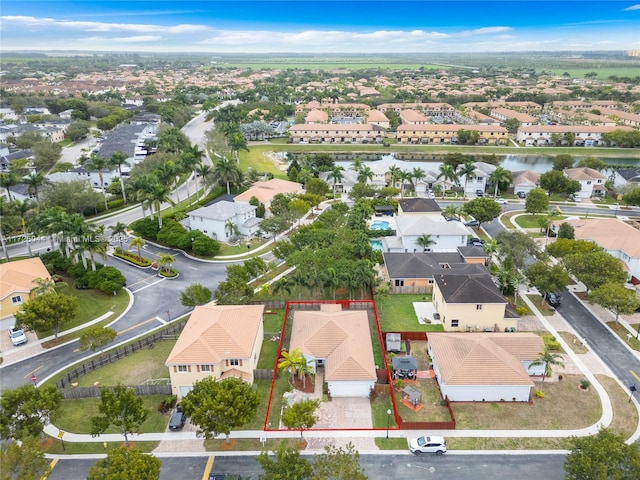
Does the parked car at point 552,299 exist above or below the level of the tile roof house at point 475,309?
below

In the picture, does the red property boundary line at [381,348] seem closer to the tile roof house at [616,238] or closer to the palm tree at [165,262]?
the palm tree at [165,262]

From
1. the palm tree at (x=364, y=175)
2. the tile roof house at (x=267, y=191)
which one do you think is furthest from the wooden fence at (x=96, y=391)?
the palm tree at (x=364, y=175)

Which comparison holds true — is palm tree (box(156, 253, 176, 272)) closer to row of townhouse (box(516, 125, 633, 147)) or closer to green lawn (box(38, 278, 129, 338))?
green lawn (box(38, 278, 129, 338))

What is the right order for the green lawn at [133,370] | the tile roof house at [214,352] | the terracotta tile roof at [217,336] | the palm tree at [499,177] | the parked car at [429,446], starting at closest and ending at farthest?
the parked car at [429,446], the tile roof house at [214,352], the terracotta tile roof at [217,336], the green lawn at [133,370], the palm tree at [499,177]

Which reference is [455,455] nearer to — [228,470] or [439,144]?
[228,470]

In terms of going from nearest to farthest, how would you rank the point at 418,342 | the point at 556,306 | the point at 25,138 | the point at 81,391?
the point at 81,391, the point at 418,342, the point at 556,306, the point at 25,138

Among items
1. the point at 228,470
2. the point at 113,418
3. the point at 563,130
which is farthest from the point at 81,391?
the point at 563,130

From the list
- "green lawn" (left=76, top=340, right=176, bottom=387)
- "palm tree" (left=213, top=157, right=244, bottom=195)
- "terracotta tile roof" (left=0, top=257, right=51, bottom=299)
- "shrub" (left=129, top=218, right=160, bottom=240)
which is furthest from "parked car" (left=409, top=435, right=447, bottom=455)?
"palm tree" (left=213, top=157, right=244, bottom=195)

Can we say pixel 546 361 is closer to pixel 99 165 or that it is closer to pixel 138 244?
pixel 138 244
